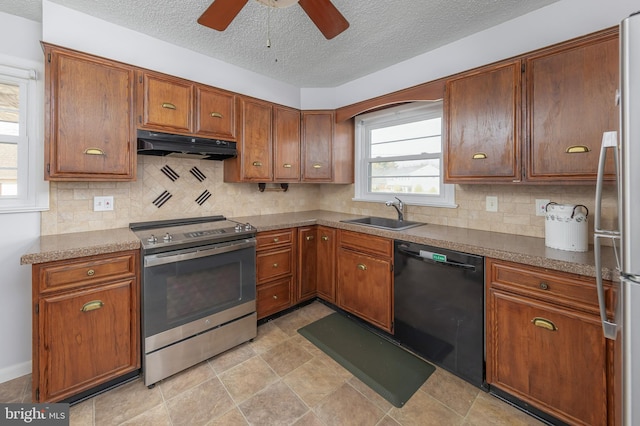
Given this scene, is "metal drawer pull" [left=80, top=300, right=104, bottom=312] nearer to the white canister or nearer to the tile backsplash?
the tile backsplash

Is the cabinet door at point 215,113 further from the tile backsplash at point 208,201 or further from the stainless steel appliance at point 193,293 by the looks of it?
the stainless steel appliance at point 193,293

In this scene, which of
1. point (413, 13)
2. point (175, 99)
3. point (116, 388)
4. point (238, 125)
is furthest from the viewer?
point (238, 125)

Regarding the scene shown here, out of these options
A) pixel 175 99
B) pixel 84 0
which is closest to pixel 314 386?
pixel 175 99

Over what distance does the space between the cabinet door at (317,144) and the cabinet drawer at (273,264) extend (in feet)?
3.20

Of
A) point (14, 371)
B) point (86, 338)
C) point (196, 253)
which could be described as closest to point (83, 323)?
point (86, 338)

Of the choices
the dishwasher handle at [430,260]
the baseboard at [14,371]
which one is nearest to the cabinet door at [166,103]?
the baseboard at [14,371]

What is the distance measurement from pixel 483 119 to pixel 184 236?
2365mm

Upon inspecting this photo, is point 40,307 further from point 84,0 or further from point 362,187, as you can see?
point 362,187

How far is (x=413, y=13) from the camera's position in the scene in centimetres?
198

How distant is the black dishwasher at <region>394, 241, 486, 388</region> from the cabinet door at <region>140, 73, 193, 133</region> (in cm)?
208

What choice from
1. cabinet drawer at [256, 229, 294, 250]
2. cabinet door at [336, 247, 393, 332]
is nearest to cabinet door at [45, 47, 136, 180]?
cabinet drawer at [256, 229, 294, 250]

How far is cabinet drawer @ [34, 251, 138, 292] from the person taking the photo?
158 cm

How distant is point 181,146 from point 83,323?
138cm

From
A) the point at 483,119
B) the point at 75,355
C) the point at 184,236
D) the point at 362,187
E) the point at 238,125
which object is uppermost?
the point at 238,125
